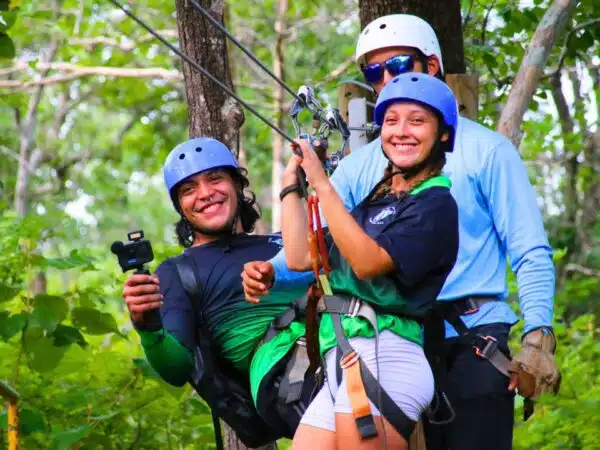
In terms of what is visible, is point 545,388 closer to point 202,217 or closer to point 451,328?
point 451,328

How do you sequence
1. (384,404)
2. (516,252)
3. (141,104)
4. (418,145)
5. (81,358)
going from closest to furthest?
(384,404) < (418,145) < (516,252) < (81,358) < (141,104)

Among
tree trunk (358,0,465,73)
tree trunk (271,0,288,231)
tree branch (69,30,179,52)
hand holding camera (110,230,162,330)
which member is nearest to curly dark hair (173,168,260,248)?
hand holding camera (110,230,162,330)

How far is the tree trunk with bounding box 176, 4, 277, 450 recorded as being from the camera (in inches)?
254

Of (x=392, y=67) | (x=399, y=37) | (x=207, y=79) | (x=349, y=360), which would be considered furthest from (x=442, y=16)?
(x=349, y=360)

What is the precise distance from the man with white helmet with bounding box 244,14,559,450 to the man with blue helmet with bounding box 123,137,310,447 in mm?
327

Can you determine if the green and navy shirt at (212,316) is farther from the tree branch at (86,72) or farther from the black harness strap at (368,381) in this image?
the tree branch at (86,72)

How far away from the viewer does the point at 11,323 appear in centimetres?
645

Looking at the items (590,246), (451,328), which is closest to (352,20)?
(590,246)

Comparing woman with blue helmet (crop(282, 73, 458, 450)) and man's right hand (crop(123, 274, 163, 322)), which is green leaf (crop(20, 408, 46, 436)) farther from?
woman with blue helmet (crop(282, 73, 458, 450))

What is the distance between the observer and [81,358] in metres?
7.03

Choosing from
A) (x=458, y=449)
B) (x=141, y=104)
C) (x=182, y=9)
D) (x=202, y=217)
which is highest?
(x=141, y=104)

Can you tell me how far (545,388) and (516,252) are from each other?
0.49 m

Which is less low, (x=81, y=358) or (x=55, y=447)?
(x=81, y=358)

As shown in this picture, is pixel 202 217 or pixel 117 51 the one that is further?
pixel 117 51
